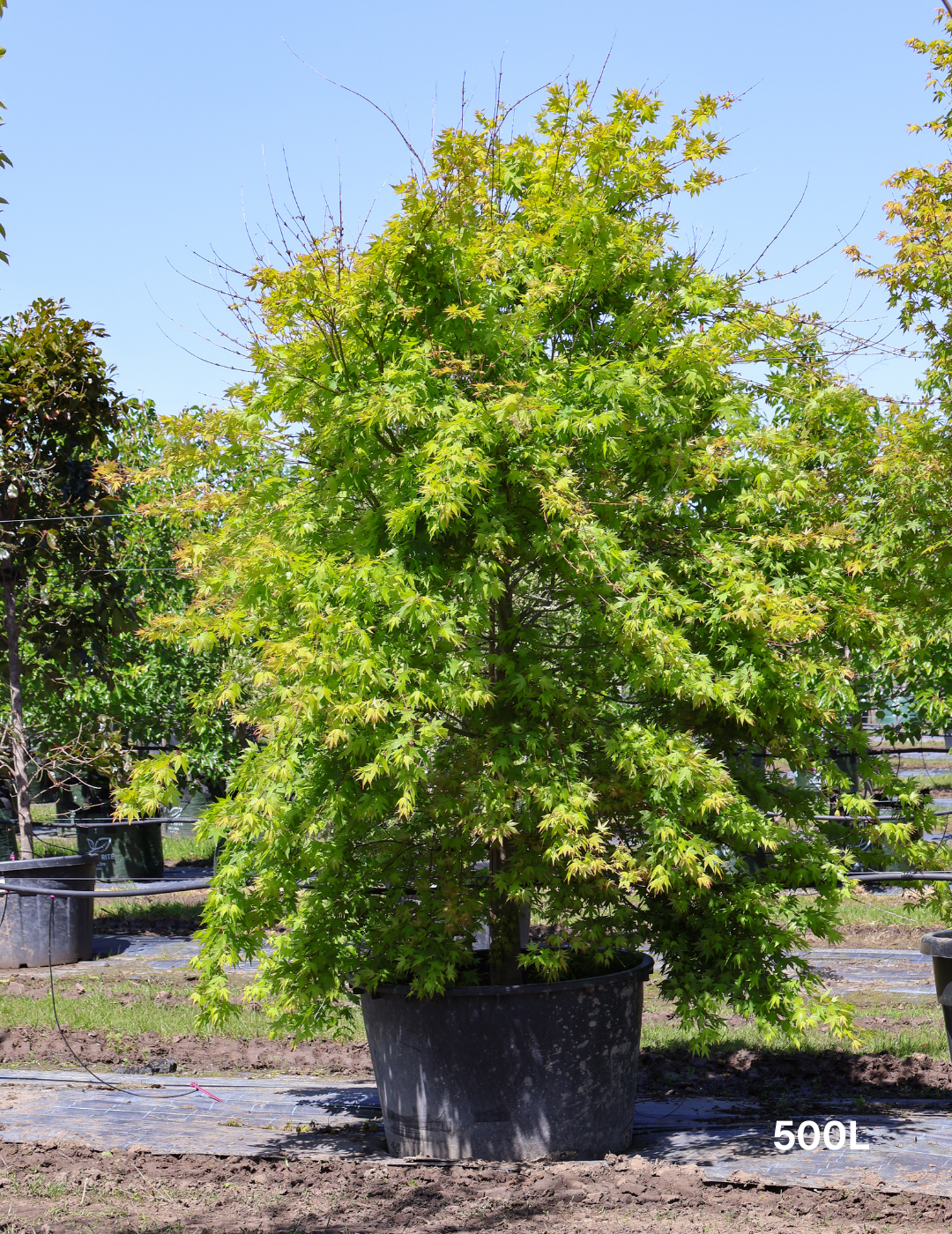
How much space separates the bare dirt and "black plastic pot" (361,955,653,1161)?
0.45 feet

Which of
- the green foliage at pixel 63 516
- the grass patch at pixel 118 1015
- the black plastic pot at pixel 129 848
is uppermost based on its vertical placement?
the green foliage at pixel 63 516

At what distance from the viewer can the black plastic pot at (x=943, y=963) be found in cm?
527

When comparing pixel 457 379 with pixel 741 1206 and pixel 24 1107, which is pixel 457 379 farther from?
pixel 24 1107

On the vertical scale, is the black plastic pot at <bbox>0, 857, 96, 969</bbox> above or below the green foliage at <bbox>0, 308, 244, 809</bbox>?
below

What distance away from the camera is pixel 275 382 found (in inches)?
195

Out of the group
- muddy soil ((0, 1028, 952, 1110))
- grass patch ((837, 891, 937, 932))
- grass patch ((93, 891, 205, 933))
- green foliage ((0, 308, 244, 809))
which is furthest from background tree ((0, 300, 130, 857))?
grass patch ((837, 891, 937, 932))

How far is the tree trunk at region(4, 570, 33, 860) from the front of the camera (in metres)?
10.4

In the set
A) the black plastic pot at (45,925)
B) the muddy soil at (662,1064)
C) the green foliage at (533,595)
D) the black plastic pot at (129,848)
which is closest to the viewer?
the green foliage at (533,595)

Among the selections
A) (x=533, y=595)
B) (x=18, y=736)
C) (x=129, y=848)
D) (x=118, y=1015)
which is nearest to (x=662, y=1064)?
(x=533, y=595)

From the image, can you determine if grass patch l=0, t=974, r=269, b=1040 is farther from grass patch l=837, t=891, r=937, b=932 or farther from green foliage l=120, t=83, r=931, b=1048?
grass patch l=837, t=891, r=937, b=932

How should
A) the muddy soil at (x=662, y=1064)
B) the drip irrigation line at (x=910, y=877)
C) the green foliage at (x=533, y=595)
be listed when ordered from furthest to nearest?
the muddy soil at (x=662, y=1064)
the drip irrigation line at (x=910, y=877)
the green foliage at (x=533, y=595)

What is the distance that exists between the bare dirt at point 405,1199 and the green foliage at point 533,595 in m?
0.68

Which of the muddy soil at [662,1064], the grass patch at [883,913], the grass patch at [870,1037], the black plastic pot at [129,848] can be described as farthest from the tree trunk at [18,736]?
the grass patch at [883,913]

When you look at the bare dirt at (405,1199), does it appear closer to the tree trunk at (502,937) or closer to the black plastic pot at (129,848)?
the tree trunk at (502,937)
